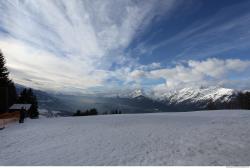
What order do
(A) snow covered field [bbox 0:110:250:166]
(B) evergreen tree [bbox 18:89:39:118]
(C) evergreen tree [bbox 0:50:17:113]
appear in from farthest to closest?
(B) evergreen tree [bbox 18:89:39:118], (C) evergreen tree [bbox 0:50:17:113], (A) snow covered field [bbox 0:110:250:166]

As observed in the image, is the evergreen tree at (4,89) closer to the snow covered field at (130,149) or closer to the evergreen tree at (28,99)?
the evergreen tree at (28,99)

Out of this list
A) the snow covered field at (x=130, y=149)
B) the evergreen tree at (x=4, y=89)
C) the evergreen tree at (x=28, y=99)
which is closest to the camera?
the snow covered field at (x=130, y=149)

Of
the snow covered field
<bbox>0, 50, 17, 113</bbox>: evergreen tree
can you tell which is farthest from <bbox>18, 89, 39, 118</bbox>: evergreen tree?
the snow covered field

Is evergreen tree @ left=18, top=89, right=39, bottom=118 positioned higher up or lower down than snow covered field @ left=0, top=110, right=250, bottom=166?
higher up

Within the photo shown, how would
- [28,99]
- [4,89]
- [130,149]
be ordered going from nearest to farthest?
1. [130,149]
2. [4,89]
3. [28,99]

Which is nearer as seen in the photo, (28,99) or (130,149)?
(130,149)

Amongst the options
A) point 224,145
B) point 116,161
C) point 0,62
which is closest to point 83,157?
point 116,161

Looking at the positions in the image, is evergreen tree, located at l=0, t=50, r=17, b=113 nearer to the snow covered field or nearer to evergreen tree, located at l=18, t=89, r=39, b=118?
evergreen tree, located at l=18, t=89, r=39, b=118

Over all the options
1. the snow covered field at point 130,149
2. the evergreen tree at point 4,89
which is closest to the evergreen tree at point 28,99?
the evergreen tree at point 4,89

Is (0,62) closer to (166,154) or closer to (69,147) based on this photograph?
(69,147)

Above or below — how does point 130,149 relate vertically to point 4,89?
below

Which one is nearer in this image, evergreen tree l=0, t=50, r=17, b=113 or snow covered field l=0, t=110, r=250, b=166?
snow covered field l=0, t=110, r=250, b=166

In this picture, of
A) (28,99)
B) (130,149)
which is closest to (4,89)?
(28,99)

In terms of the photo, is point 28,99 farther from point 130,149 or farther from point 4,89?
point 130,149
